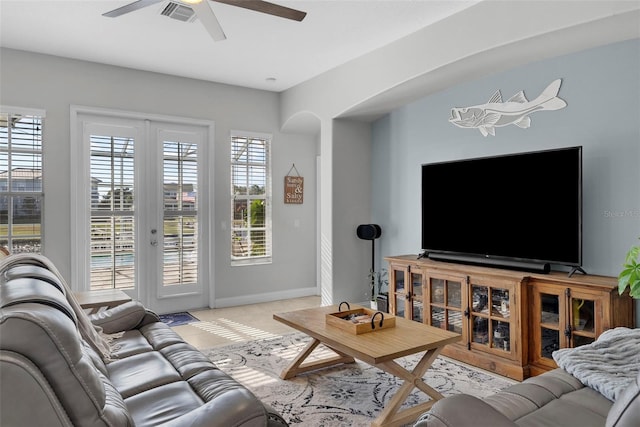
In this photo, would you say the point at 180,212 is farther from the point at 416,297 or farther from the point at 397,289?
the point at 416,297

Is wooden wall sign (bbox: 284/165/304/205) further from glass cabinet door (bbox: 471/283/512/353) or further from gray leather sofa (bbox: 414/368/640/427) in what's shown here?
gray leather sofa (bbox: 414/368/640/427)

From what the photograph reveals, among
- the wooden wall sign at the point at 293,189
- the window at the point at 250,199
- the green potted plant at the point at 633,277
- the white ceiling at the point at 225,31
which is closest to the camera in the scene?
the green potted plant at the point at 633,277

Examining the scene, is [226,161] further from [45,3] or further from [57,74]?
[45,3]

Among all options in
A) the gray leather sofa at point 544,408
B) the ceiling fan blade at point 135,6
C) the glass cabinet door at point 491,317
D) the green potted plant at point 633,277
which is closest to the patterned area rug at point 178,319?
the glass cabinet door at point 491,317

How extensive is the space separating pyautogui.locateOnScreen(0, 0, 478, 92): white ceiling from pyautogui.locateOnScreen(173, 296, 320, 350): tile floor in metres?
2.78

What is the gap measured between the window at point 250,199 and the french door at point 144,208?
0.36 meters

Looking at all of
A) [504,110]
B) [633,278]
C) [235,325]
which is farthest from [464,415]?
[235,325]

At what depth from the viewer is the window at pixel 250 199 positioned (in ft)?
17.9

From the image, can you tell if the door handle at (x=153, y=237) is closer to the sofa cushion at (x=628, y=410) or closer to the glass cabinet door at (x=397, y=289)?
the glass cabinet door at (x=397, y=289)

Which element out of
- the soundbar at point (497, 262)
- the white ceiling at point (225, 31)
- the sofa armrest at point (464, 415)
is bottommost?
the sofa armrest at point (464, 415)

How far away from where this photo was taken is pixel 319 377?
310 cm

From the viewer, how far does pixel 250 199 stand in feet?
18.3

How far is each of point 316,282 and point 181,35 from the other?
363 cm

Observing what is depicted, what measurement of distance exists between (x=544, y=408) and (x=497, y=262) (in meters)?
1.84
